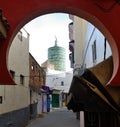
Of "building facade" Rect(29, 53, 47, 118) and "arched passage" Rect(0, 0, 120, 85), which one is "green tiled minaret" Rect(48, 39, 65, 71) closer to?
"building facade" Rect(29, 53, 47, 118)

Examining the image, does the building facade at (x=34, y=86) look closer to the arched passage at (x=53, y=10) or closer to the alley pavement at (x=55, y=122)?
the alley pavement at (x=55, y=122)

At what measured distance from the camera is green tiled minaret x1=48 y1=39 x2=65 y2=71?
93812mm

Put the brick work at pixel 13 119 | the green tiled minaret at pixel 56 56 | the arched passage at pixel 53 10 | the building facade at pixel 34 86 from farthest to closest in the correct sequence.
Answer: the green tiled minaret at pixel 56 56, the building facade at pixel 34 86, the brick work at pixel 13 119, the arched passage at pixel 53 10

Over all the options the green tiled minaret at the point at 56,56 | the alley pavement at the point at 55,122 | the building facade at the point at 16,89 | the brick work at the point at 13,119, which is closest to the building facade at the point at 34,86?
the alley pavement at the point at 55,122

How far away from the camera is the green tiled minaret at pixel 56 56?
93812 millimetres

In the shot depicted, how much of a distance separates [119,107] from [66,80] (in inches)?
2721

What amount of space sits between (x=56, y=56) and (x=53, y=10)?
85.0 m

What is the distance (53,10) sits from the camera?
948 centimetres

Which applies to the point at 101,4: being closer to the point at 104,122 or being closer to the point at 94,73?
the point at 94,73

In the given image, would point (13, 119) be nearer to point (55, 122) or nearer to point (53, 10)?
point (55, 122)

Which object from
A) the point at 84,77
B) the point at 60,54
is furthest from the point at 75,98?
the point at 60,54

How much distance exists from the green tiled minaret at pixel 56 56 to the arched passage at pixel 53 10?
83700 millimetres

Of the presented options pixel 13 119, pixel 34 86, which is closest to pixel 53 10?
pixel 13 119

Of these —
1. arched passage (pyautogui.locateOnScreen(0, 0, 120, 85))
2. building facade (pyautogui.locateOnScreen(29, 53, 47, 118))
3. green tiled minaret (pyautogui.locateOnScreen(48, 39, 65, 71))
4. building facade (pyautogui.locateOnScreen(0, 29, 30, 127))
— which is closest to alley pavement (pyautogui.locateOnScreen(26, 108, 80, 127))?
building facade (pyautogui.locateOnScreen(29, 53, 47, 118))
